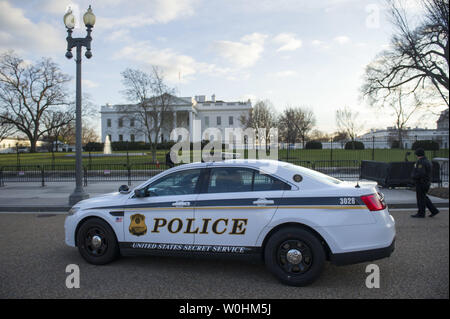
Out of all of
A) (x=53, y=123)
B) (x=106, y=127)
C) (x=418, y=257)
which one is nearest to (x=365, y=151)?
(x=418, y=257)

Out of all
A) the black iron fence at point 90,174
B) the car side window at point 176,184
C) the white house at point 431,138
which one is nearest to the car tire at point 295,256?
the car side window at point 176,184

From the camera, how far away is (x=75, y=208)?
5.28m

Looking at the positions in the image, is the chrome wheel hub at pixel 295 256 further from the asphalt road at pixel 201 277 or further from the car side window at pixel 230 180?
the car side window at pixel 230 180

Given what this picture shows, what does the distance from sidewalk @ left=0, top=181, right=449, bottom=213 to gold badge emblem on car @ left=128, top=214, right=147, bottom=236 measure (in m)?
6.61

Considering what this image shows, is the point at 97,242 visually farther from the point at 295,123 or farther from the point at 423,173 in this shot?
the point at 295,123

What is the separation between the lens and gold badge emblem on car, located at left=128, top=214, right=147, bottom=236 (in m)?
4.79

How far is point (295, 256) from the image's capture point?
413 centimetres

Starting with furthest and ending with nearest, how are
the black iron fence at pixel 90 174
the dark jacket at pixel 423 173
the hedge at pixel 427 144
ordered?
the hedge at pixel 427 144 → the black iron fence at pixel 90 174 → the dark jacket at pixel 423 173

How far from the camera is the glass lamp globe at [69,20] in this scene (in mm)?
10690

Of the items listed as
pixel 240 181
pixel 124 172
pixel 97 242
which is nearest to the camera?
pixel 240 181

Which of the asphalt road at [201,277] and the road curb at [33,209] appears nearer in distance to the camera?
the asphalt road at [201,277]

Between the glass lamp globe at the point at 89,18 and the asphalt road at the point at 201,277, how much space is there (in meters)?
7.64

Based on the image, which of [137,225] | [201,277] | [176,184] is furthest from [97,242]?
[201,277]

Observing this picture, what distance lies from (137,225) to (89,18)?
8.63 m
